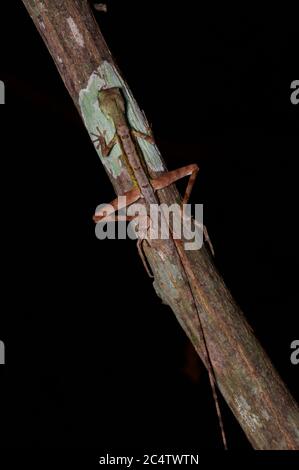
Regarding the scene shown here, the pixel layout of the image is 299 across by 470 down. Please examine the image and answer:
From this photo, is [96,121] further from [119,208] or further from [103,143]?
[119,208]

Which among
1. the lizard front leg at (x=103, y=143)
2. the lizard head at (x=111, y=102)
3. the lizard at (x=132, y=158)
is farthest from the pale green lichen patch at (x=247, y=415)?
the lizard head at (x=111, y=102)

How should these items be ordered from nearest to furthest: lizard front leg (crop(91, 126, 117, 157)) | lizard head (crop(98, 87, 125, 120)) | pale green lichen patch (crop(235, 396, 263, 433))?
pale green lichen patch (crop(235, 396, 263, 433)) → lizard head (crop(98, 87, 125, 120)) → lizard front leg (crop(91, 126, 117, 157))

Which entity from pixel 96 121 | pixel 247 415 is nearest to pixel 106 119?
pixel 96 121

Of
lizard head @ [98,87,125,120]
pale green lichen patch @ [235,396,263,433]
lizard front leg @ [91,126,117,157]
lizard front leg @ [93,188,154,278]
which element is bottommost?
pale green lichen patch @ [235,396,263,433]

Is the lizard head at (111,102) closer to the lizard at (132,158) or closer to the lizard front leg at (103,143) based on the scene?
the lizard at (132,158)

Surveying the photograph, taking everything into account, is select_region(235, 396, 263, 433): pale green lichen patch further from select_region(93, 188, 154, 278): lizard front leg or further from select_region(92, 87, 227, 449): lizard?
select_region(93, 188, 154, 278): lizard front leg

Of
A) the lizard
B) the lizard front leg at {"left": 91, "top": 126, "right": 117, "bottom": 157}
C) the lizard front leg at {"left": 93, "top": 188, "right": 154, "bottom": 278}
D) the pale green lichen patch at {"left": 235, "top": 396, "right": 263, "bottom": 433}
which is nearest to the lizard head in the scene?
the lizard
